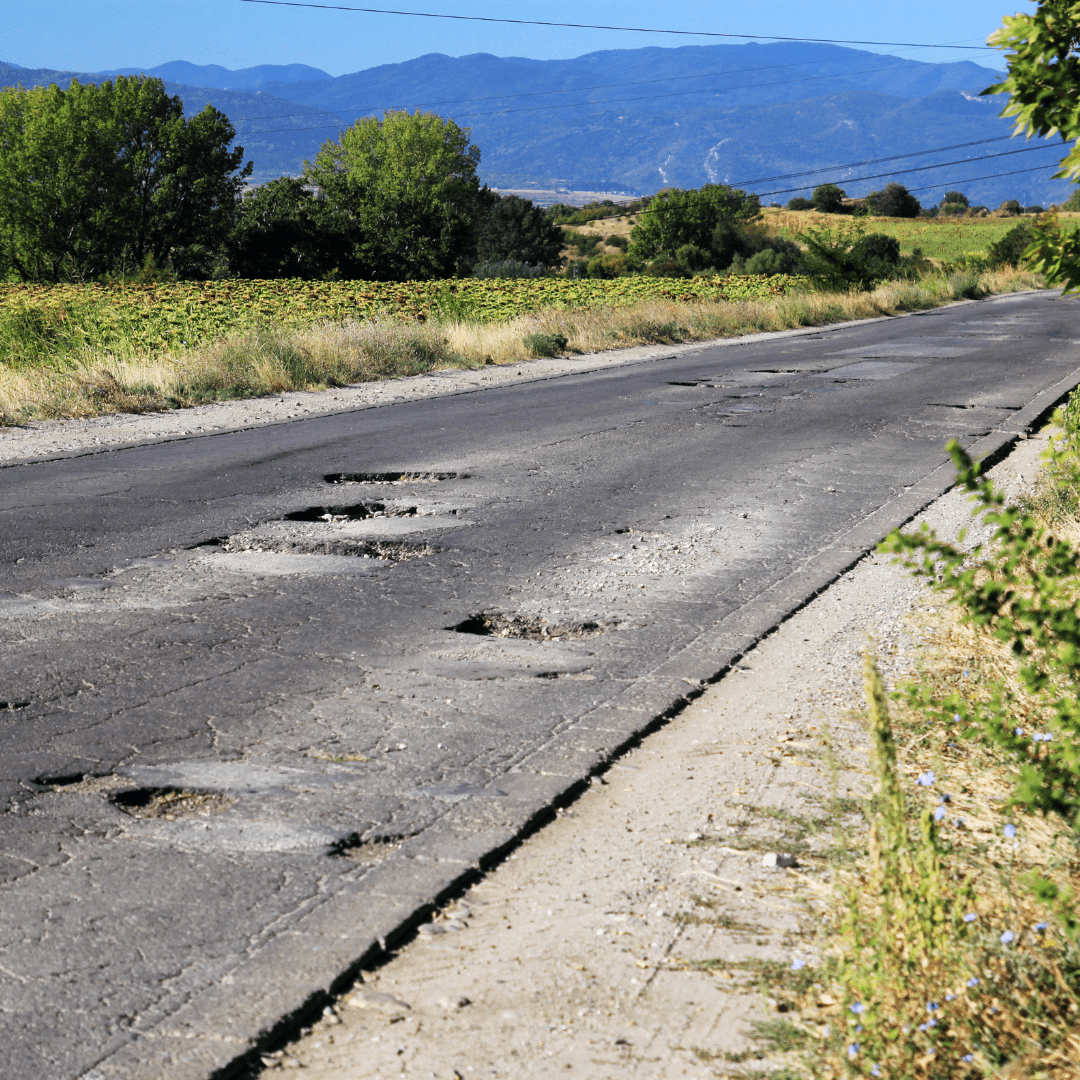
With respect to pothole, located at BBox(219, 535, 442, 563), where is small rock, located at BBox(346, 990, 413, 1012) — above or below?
below

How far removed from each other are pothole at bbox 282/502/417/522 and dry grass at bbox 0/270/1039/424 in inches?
240

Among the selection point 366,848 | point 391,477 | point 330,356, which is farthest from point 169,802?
point 330,356

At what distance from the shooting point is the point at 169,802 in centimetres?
355

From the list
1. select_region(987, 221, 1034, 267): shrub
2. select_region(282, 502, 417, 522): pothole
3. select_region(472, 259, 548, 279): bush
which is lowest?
select_region(282, 502, 417, 522): pothole

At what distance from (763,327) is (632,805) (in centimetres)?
2562

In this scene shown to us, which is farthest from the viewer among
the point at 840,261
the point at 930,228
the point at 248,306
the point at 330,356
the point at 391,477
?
the point at 930,228

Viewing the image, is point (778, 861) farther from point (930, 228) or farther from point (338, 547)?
point (930, 228)

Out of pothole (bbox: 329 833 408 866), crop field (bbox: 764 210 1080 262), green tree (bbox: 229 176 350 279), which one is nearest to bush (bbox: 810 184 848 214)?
crop field (bbox: 764 210 1080 262)

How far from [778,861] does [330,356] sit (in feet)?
47.8

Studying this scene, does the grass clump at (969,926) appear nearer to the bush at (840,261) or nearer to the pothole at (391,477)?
the pothole at (391,477)

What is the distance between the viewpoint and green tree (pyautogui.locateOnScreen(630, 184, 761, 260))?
243ft

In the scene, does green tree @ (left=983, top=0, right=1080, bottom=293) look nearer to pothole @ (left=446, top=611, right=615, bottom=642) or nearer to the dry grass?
pothole @ (left=446, top=611, right=615, bottom=642)

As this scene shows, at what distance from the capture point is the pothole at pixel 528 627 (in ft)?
17.4

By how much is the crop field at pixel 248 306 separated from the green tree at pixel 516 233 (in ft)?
107
